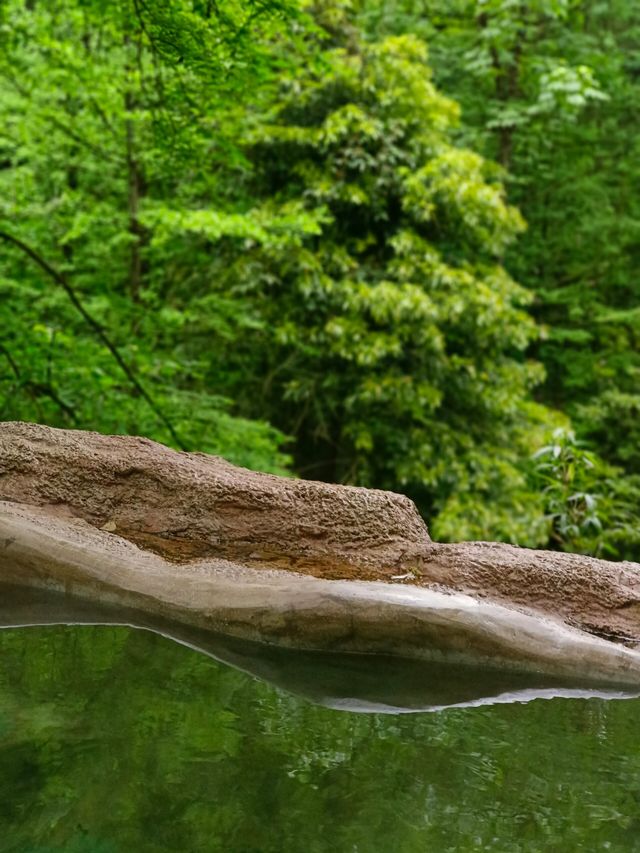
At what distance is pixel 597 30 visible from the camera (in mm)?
13617

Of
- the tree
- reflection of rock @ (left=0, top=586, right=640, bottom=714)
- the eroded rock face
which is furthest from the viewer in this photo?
the tree

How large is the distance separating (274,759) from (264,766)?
0.04 m

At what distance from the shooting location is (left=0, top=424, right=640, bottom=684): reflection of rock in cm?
269

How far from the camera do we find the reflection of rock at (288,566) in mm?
2689

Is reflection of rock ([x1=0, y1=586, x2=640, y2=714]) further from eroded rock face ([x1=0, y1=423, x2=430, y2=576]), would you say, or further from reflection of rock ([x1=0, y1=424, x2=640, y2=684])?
eroded rock face ([x1=0, y1=423, x2=430, y2=576])

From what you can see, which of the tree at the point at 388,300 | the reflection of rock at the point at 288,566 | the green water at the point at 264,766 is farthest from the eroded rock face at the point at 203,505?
the tree at the point at 388,300

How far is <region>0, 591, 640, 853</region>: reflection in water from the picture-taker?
187 cm

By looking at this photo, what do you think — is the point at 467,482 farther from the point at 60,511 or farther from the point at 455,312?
the point at 60,511

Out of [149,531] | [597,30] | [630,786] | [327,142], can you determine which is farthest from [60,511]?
[597,30]

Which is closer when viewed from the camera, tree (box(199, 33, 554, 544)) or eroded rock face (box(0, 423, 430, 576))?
eroded rock face (box(0, 423, 430, 576))

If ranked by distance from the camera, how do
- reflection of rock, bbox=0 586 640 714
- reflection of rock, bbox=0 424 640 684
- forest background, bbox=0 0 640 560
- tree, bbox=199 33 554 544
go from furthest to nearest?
1. tree, bbox=199 33 554 544
2. forest background, bbox=0 0 640 560
3. reflection of rock, bbox=0 424 640 684
4. reflection of rock, bbox=0 586 640 714

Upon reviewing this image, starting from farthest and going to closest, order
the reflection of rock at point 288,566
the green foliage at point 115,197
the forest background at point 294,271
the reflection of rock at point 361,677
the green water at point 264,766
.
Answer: the forest background at point 294,271
the green foliage at point 115,197
the reflection of rock at point 288,566
the reflection of rock at point 361,677
the green water at point 264,766

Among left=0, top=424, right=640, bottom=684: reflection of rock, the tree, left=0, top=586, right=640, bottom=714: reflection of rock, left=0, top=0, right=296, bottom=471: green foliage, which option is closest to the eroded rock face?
left=0, top=424, right=640, bottom=684: reflection of rock

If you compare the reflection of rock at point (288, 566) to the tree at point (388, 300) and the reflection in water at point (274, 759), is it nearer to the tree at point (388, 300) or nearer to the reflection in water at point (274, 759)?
the reflection in water at point (274, 759)
